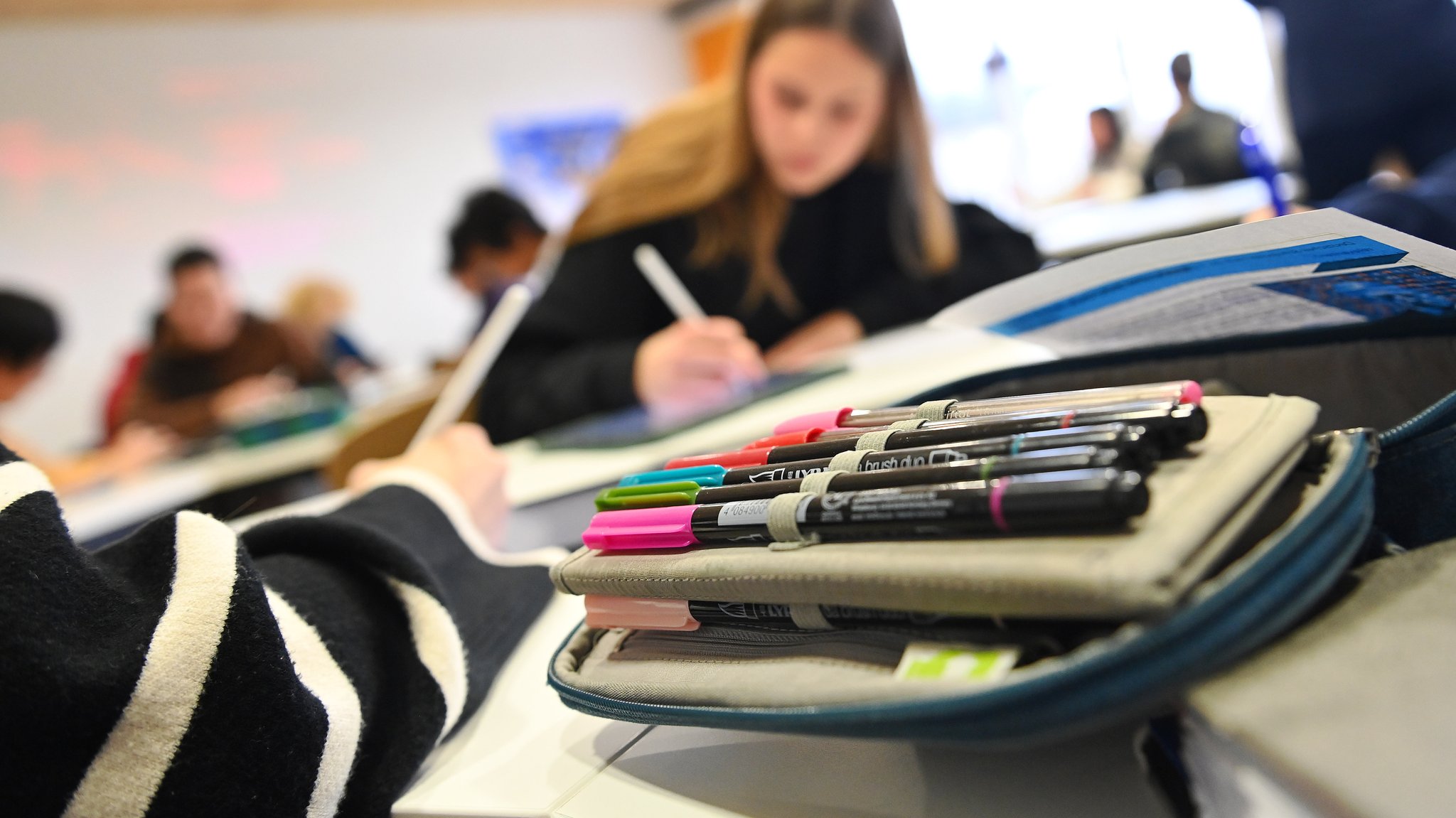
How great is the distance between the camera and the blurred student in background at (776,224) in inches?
45.3

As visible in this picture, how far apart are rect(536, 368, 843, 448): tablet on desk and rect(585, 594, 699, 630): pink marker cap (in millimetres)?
443

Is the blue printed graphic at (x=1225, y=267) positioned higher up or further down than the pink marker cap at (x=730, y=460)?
higher up

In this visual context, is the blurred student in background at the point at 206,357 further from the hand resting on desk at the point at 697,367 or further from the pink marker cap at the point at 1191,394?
the pink marker cap at the point at 1191,394

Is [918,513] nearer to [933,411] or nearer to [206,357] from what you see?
[933,411]

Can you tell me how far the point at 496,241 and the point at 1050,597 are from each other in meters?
2.42

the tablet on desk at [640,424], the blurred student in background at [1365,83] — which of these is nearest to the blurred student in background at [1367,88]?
the blurred student in background at [1365,83]

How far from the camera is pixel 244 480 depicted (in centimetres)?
168

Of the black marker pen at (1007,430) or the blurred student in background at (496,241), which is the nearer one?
the black marker pen at (1007,430)

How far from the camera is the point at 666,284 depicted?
1.19 meters

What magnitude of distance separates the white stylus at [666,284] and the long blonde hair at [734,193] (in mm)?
46

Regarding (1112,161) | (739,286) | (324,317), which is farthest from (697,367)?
(324,317)

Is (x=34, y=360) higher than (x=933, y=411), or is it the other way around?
(x=34, y=360)

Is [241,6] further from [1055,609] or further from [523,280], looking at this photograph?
[1055,609]

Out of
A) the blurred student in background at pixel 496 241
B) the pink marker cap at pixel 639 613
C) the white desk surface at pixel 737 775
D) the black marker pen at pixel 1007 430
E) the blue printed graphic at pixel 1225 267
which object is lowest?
the white desk surface at pixel 737 775
